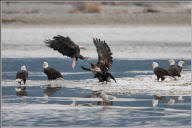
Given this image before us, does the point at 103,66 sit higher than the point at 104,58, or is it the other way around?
the point at 104,58

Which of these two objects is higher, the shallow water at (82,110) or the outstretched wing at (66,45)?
the outstretched wing at (66,45)

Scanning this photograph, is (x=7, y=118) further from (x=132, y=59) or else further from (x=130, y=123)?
(x=132, y=59)

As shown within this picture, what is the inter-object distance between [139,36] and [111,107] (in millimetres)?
20936

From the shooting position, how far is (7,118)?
33.9ft

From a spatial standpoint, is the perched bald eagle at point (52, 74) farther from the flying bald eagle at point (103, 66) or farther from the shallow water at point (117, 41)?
the shallow water at point (117, 41)

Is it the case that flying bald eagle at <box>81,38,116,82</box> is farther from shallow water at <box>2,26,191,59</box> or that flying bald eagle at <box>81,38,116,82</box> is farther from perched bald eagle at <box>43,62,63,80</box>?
shallow water at <box>2,26,191,59</box>

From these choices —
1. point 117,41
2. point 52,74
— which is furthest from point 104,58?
point 117,41

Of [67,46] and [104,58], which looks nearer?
[104,58]

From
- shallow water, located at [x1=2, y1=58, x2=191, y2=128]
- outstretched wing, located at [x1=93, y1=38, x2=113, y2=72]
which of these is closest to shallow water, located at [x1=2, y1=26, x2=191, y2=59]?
outstretched wing, located at [x1=93, y1=38, x2=113, y2=72]

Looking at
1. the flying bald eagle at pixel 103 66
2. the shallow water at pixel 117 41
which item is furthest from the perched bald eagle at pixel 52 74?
the shallow water at pixel 117 41

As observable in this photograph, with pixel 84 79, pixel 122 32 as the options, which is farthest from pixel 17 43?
pixel 84 79

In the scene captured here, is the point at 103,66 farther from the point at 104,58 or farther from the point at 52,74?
the point at 52,74

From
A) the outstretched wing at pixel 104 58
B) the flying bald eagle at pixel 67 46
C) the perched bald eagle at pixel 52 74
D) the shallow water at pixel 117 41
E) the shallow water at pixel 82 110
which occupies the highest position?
the shallow water at pixel 117 41

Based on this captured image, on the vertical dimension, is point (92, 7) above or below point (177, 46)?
above
